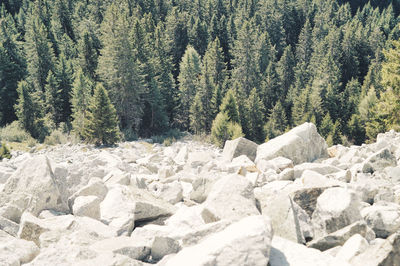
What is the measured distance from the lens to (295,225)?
17.3 feet

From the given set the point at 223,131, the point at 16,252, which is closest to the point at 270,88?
the point at 223,131

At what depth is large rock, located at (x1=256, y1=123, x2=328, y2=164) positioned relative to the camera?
14.5m

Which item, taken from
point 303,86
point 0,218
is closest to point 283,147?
point 0,218

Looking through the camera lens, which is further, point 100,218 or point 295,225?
point 100,218

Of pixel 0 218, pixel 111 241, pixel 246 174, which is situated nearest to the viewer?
pixel 111 241

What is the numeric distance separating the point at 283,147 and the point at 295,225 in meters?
9.47

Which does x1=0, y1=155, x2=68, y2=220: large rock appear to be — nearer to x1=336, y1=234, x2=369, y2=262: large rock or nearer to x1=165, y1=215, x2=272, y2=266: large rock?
x1=165, y1=215, x2=272, y2=266: large rock

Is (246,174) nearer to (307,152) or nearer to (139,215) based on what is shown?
(139,215)

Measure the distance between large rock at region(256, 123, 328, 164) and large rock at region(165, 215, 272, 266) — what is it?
404 inches

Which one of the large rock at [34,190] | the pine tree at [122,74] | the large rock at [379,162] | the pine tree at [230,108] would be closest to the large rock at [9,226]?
the large rock at [34,190]

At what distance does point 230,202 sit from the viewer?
6188 mm

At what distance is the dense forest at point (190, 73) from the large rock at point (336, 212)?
2247 cm

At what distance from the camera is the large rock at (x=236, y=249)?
12.3 feet

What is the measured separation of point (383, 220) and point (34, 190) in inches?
248
